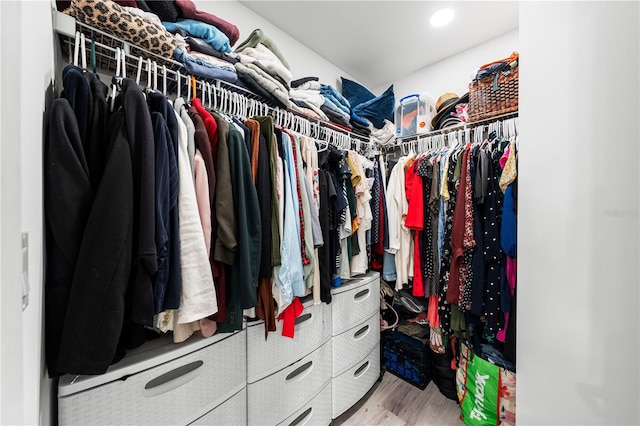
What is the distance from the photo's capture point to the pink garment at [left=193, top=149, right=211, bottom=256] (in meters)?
0.75

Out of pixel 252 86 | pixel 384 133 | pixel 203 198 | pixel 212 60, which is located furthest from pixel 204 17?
pixel 384 133

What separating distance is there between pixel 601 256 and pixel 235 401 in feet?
3.98

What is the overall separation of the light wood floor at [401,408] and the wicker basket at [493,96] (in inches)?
70.8

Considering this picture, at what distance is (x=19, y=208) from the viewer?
0.95ft

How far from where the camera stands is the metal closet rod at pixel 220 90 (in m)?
0.82

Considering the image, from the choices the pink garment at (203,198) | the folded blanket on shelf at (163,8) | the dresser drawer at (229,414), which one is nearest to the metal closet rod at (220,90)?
the folded blanket on shelf at (163,8)

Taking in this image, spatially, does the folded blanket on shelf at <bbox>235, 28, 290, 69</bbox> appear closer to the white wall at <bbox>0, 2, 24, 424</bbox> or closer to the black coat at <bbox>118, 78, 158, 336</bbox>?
the black coat at <bbox>118, 78, 158, 336</bbox>

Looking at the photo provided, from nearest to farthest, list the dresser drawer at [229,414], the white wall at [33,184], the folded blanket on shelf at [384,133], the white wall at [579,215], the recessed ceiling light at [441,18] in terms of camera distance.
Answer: the white wall at [33,184] → the white wall at [579,215] → the dresser drawer at [229,414] → the recessed ceiling light at [441,18] → the folded blanket on shelf at [384,133]

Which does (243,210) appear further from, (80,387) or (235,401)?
(235,401)

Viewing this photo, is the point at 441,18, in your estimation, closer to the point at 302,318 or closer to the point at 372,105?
the point at 372,105

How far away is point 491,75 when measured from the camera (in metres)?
1.40

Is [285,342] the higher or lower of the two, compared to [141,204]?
lower

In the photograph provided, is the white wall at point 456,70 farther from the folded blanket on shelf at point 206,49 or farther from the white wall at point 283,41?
the folded blanket on shelf at point 206,49

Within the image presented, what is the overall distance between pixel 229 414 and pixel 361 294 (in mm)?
871
